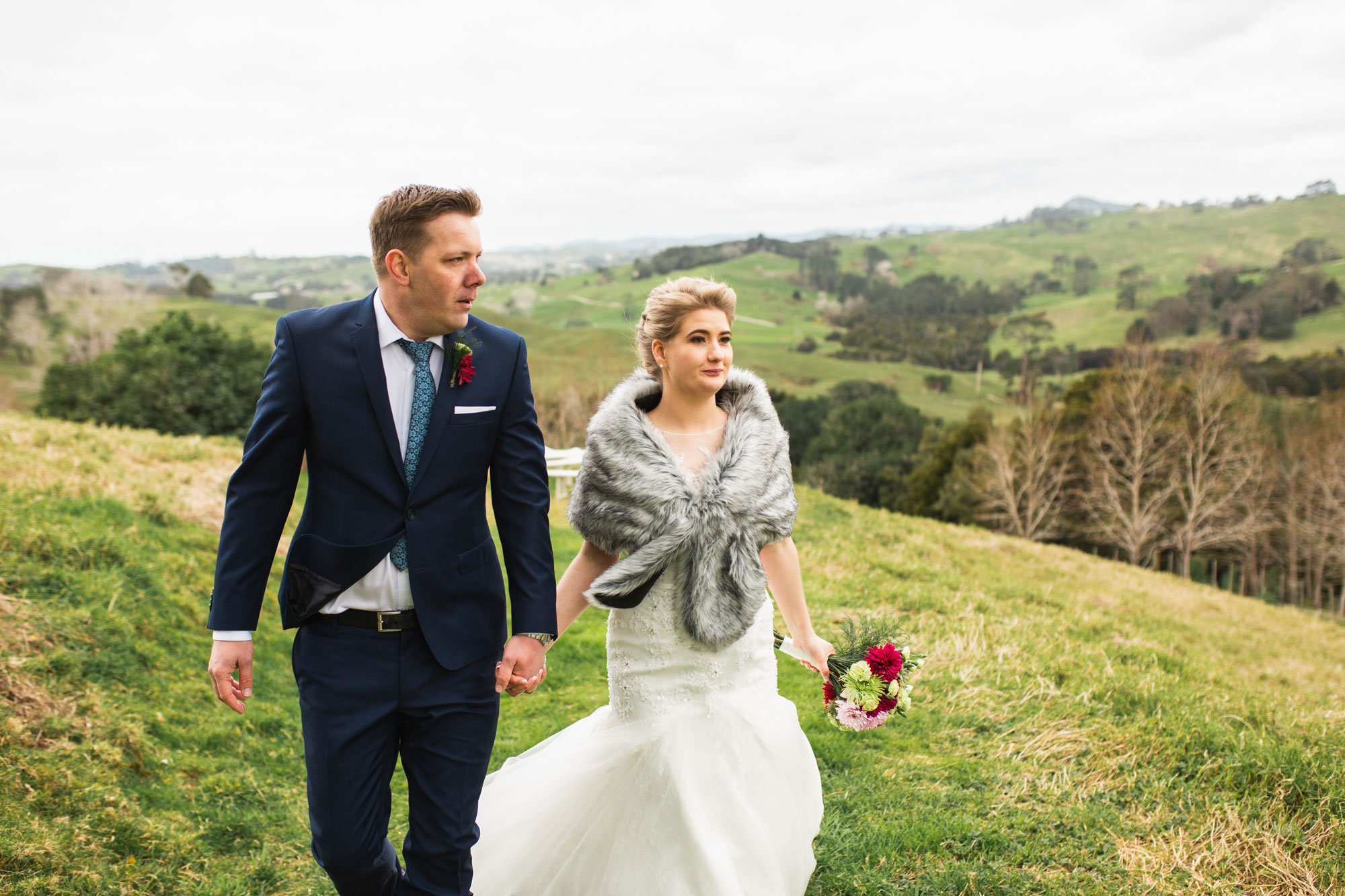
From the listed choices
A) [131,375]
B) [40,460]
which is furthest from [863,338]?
[40,460]

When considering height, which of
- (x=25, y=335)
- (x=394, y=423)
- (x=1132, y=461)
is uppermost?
(x=25, y=335)

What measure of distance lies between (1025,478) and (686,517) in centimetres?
4305

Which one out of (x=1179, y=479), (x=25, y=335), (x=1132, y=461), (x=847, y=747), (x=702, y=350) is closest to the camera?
(x=702, y=350)

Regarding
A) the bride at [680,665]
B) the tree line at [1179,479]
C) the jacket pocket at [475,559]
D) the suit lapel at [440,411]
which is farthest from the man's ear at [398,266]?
the tree line at [1179,479]

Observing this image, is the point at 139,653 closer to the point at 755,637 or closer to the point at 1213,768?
the point at 755,637

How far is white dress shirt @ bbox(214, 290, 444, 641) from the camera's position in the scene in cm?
334

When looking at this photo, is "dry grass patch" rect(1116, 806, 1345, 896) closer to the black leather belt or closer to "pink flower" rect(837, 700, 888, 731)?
"pink flower" rect(837, 700, 888, 731)

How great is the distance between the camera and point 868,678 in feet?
14.0

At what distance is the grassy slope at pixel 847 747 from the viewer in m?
4.55

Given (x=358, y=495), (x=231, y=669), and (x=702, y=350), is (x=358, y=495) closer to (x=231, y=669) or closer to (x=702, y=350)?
(x=231, y=669)

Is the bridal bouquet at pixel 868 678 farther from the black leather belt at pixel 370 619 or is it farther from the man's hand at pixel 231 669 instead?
the man's hand at pixel 231 669

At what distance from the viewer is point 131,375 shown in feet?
85.5

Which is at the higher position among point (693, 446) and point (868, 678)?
point (693, 446)

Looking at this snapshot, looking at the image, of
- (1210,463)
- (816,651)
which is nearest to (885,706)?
(816,651)
